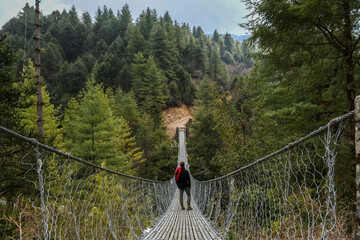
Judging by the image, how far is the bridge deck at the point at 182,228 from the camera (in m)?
2.80

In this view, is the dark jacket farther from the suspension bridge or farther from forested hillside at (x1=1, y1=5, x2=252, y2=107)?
forested hillside at (x1=1, y1=5, x2=252, y2=107)

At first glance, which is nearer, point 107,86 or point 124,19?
point 107,86

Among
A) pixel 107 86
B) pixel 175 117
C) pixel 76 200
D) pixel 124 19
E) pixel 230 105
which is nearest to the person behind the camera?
pixel 76 200

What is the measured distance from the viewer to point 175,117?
87.4 ft

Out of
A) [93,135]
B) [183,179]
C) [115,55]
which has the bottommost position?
[183,179]

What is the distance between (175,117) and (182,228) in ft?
77.1

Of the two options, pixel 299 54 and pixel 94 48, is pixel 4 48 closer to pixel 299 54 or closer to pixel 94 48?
pixel 299 54

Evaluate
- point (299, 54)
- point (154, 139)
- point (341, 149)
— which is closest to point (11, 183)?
point (299, 54)

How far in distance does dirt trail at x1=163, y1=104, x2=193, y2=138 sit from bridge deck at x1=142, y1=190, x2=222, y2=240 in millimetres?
19140

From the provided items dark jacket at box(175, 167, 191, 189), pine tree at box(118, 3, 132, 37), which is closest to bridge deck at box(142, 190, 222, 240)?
dark jacket at box(175, 167, 191, 189)

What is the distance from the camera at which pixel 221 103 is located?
30.7 ft

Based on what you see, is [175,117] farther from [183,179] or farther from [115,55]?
[183,179]

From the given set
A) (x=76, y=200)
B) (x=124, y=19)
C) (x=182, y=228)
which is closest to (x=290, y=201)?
(x=182, y=228)

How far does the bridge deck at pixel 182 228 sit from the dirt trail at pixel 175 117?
1914 centimetres
